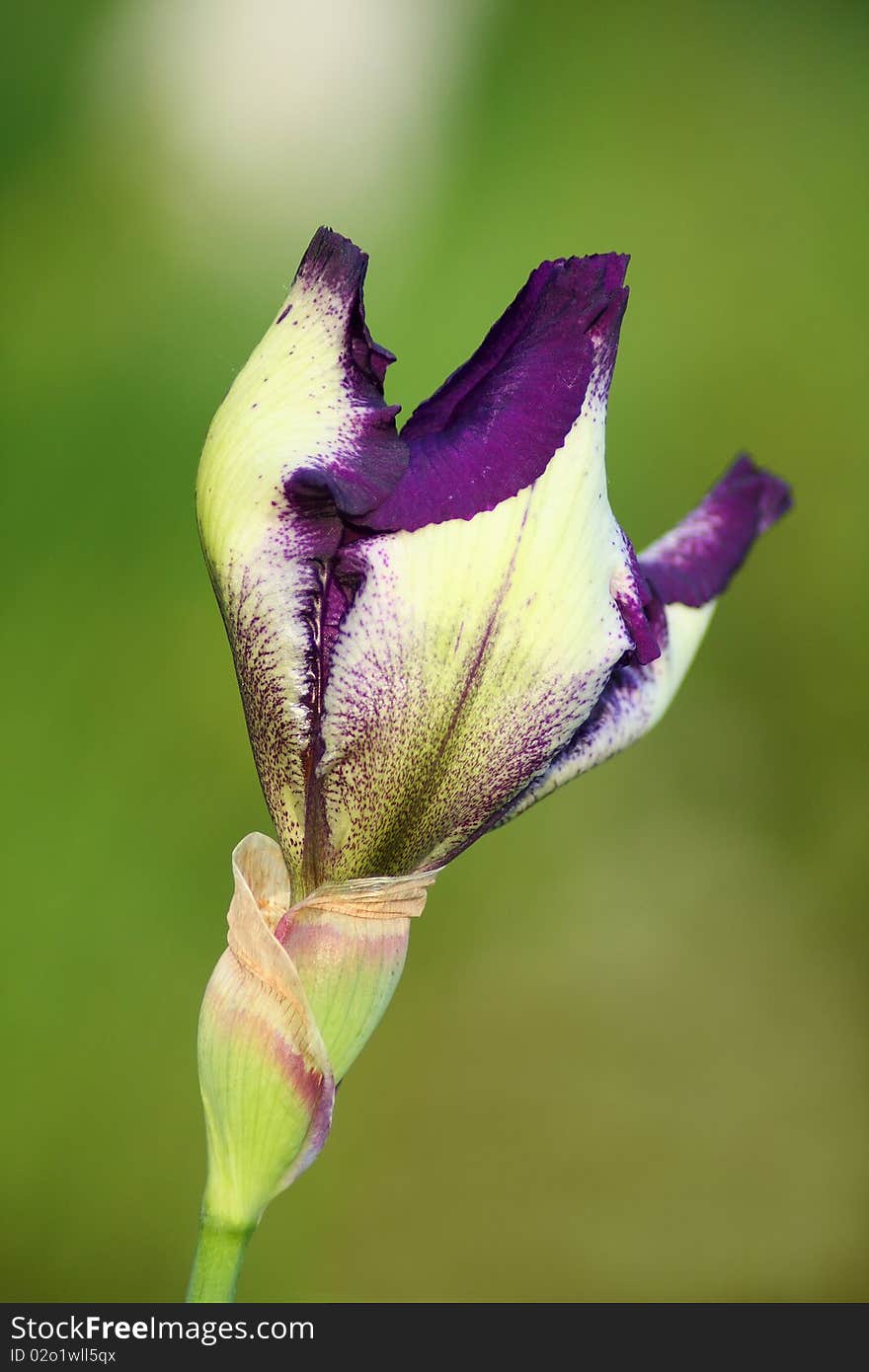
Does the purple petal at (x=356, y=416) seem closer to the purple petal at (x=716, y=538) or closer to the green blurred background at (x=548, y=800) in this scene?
the purple petal at (x=716, y=538)

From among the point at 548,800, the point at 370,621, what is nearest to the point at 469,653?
the point at 370,621

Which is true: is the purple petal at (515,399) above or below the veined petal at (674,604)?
above

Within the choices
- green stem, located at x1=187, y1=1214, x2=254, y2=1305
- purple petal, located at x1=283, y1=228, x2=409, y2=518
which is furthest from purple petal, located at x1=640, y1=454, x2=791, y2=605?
green stem, located at x1=187, y1=1214, x2=254, y2=1305

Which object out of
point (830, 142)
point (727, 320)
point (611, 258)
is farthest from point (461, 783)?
point (830, 142)

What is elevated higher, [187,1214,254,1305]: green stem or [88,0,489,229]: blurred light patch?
[88,0,489,229]: blurred light patch

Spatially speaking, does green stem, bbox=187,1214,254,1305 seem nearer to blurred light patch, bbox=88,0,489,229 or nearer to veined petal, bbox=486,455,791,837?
veined petal, bbox=486,455,791,837

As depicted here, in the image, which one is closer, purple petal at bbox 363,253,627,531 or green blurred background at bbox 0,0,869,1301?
purple petal at bbox 363,253,627,531

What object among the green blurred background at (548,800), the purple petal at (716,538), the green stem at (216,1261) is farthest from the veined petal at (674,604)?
the green blurred background at (548,800)
